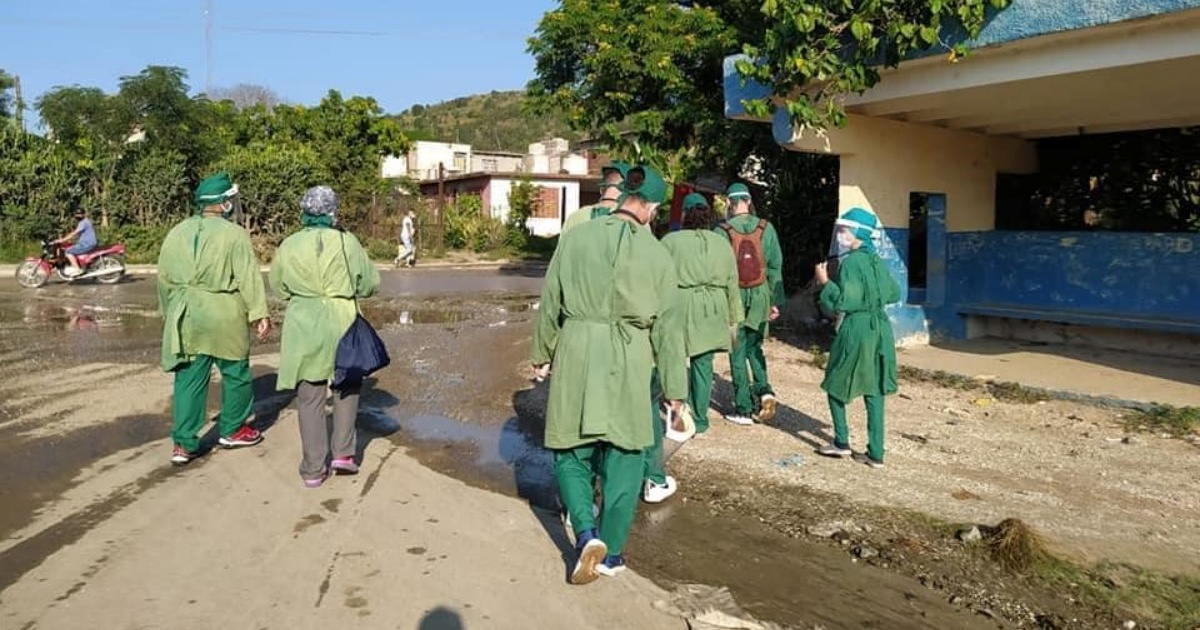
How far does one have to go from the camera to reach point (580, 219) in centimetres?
618

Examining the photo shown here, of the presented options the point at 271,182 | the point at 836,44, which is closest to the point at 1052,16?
the point at 836,44

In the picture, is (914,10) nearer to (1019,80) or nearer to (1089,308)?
(1019,80)

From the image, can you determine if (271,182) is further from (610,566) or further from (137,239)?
(610,566)

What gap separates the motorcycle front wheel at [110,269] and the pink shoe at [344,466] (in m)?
14.5

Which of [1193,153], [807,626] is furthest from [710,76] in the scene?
[807,626]

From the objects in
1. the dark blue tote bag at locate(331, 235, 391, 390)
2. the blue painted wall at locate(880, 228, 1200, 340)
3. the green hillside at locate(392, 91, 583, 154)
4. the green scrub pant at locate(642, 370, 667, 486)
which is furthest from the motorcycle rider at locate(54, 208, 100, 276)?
the green hillside at locate(392, 91, 583, 154)

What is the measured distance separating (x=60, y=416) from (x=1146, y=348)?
10.3 metres

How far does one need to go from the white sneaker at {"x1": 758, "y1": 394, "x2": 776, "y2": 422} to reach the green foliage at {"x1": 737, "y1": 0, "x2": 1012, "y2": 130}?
116 inches

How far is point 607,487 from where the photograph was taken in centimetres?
414

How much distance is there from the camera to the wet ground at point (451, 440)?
4230 mm

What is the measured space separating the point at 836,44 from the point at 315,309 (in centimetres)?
539

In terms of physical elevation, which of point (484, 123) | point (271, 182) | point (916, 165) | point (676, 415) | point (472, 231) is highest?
point (484, 123)

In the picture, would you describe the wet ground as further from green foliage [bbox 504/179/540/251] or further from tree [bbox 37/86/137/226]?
green foliage [bbox 504/179/540/251]

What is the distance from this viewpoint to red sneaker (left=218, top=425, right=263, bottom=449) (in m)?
6.36
